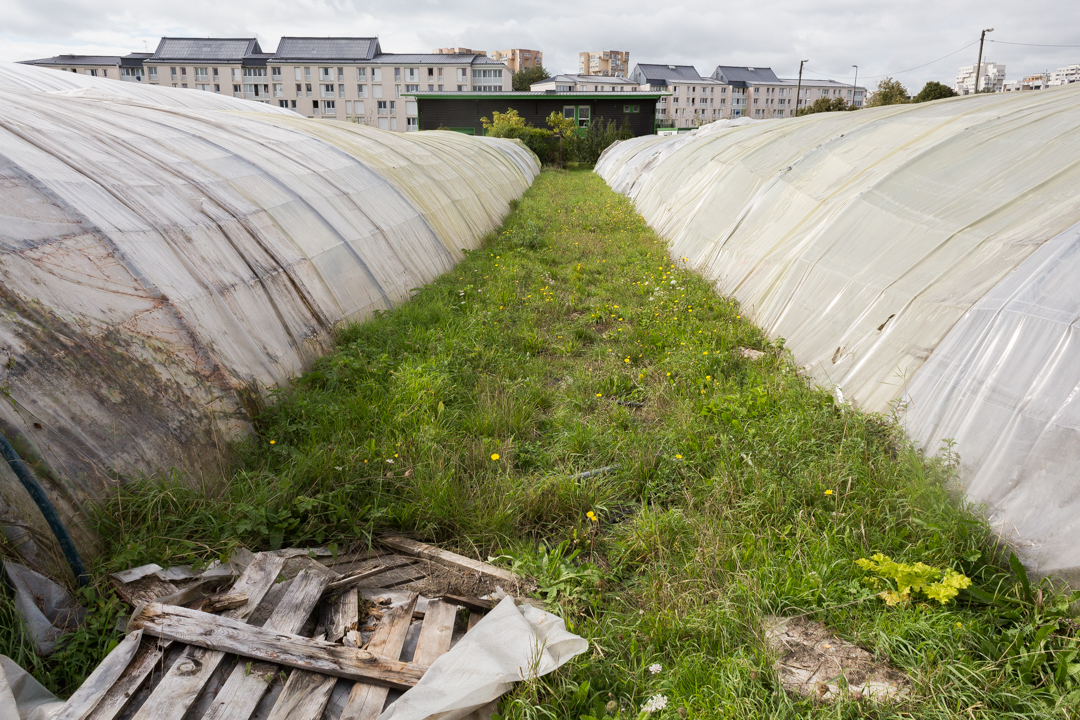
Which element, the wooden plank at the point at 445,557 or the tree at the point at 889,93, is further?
the tree at the point at 889,93

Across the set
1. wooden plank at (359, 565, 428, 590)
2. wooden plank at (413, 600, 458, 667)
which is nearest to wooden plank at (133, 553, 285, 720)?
wooden plank at (359, 565, 428, 590)

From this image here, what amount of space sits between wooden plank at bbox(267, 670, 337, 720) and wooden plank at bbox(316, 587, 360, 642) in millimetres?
229

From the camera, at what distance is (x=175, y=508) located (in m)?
2.71

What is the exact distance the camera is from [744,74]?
82.1m

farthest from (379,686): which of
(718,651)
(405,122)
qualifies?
(405,122)

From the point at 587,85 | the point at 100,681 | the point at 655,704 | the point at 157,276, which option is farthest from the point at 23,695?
the point at 587,85

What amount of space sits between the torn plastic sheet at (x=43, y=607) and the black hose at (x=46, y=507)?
0.26ft

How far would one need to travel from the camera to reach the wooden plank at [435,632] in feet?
7.62

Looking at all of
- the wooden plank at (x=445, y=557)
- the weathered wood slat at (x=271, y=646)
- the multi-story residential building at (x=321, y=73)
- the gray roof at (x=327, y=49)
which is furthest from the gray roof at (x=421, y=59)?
the weathered wood slat at (x=271, y=646)

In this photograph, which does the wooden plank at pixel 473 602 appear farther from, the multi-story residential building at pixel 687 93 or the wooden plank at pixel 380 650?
the multi-story residential building at pixel 687 93

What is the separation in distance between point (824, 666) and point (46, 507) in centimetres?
289

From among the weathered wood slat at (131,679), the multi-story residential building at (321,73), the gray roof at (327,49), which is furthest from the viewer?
the gray roof at (327,49)

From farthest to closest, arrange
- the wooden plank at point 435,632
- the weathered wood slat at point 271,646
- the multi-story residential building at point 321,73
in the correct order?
the multi-story residential building at point 321,73
the wooden plank at point 435,632
the weathered wood slat at point 271,646

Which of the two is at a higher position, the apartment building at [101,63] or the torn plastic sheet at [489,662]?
the apartment building at [101,63]
